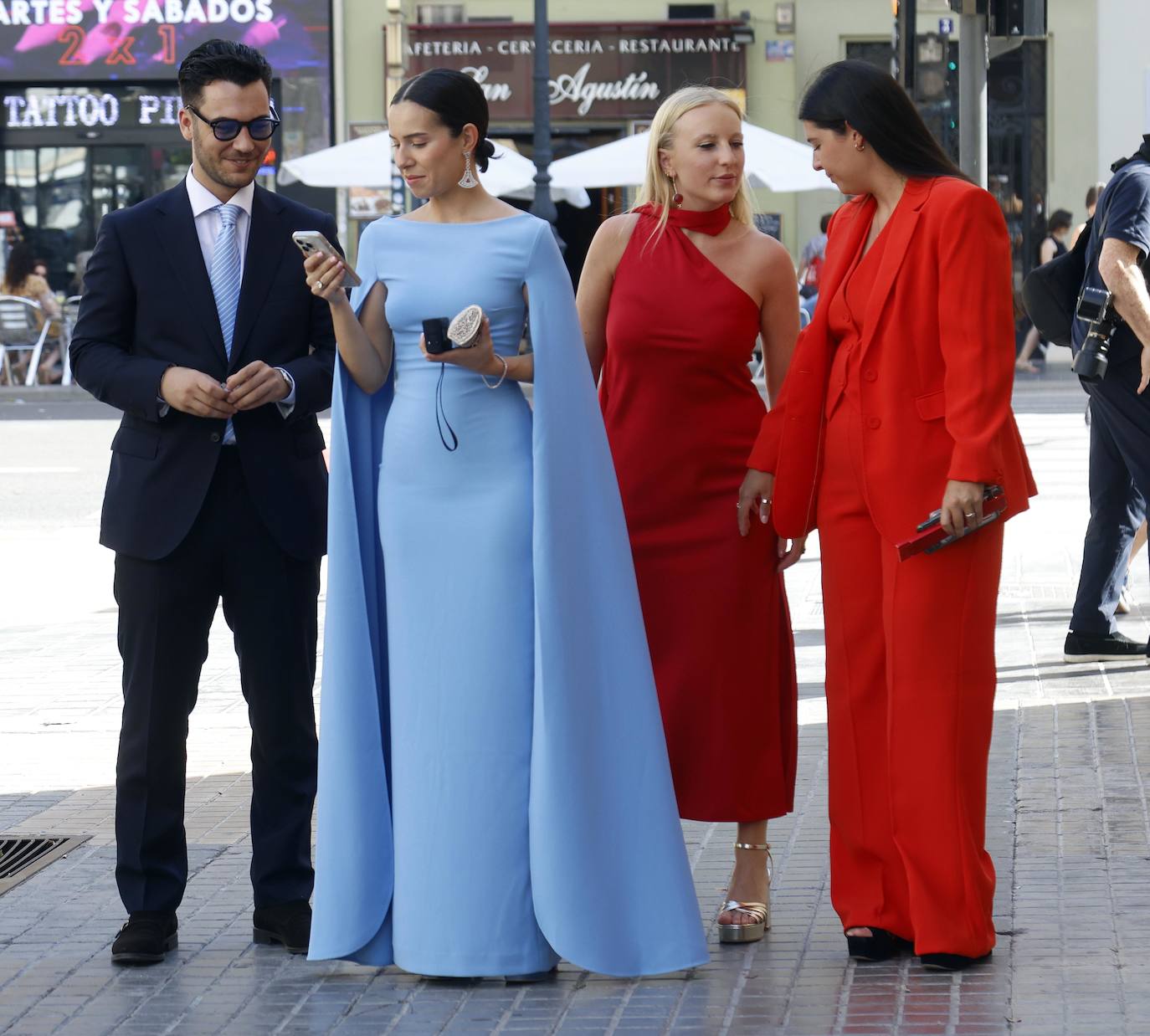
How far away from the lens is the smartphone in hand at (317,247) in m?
4.61

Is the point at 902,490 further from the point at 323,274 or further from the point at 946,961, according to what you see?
the point at 323,274

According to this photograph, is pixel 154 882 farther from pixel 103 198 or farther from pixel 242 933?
pixel 103 198

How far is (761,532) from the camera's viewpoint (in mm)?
5234

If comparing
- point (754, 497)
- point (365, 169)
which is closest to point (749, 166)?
point (365, 169)

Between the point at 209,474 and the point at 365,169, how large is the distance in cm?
1708

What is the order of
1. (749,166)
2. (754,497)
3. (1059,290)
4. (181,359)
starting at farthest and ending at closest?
(749,166) < (1059,290) < (754,497) < (181,359)

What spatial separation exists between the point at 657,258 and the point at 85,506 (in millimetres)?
10022

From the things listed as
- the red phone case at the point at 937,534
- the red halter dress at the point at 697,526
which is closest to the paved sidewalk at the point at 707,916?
the red halter dress at the point at 697,526

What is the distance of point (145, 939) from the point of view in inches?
198

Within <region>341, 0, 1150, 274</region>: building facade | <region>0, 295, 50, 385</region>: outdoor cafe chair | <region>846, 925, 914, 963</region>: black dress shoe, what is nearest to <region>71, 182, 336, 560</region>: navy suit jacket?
<region>846, 925, 914, 963</region>: black dress shoe

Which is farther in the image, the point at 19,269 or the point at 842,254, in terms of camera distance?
the point at 19,269

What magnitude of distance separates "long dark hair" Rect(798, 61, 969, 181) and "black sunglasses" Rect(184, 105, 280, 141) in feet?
4.16

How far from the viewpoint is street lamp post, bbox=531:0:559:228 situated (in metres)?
22.0

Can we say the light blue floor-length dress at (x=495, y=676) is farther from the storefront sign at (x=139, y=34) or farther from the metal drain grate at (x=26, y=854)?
the storefront sign at (x=139, y=34)
